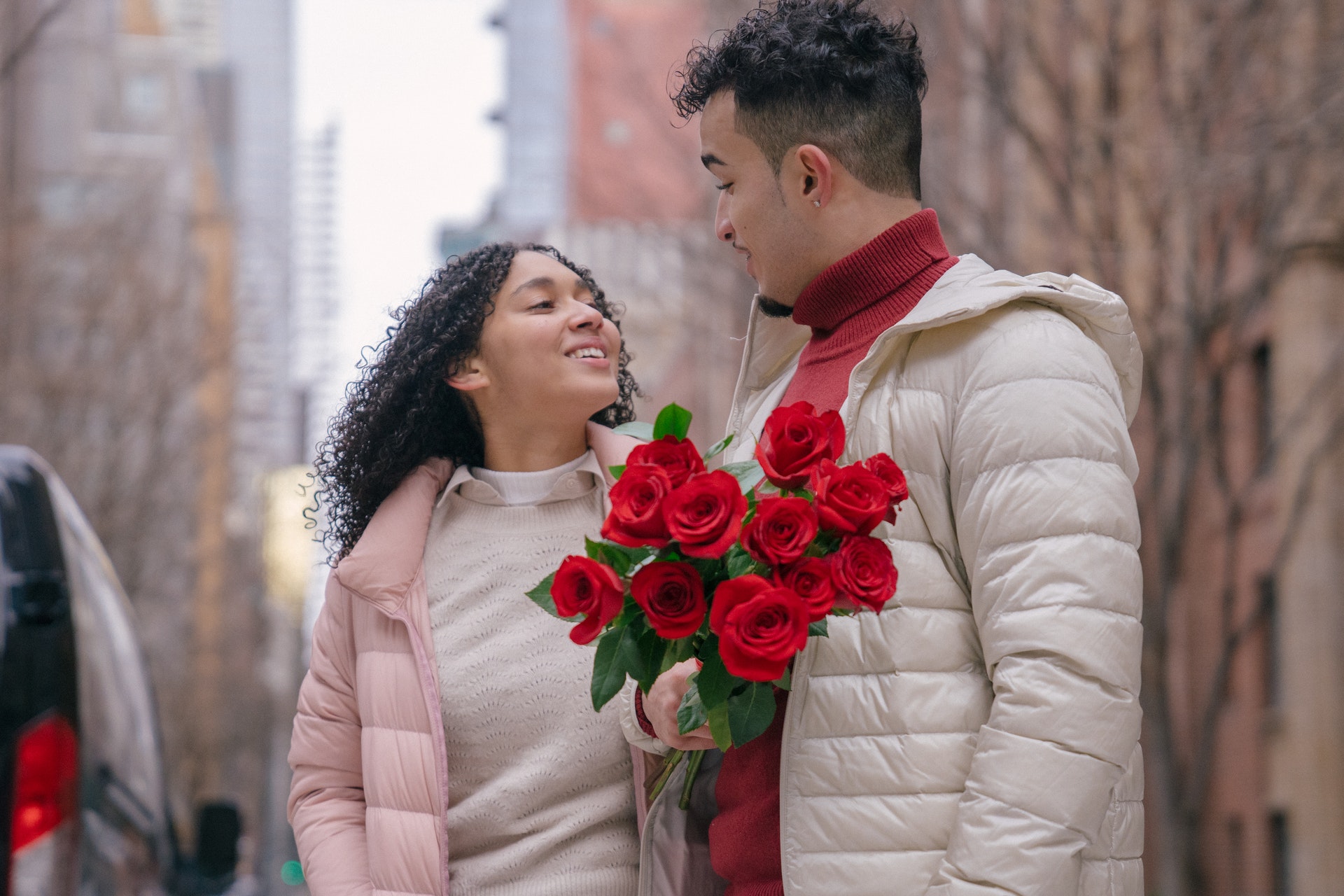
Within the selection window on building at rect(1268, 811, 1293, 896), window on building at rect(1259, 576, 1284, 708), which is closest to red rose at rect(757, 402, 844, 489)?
window on building at rect(1259, 576, 1284, 708)

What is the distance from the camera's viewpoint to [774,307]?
3271 mm

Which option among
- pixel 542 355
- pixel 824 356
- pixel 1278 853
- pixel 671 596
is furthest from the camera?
pixel 1278 853

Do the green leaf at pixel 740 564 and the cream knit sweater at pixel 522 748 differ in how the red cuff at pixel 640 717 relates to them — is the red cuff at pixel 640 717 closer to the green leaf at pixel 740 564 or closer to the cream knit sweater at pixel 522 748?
the cream knit sweater at pixel 522 748

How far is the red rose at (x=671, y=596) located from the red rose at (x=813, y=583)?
0.14m

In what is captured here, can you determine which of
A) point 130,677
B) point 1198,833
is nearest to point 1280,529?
point 1198,833

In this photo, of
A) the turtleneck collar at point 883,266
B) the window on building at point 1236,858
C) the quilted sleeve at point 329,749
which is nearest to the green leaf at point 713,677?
the turtleneck collar at point 883,266

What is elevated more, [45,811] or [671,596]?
[671,596]

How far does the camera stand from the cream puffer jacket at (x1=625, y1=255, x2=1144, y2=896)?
2441mm

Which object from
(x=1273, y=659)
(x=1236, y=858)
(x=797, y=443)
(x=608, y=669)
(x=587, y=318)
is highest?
(x=587, y=318)

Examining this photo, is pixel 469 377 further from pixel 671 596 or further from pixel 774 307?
pixel 671 596

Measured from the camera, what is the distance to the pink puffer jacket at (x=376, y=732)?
3314 mm

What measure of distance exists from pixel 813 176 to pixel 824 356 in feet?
1.21

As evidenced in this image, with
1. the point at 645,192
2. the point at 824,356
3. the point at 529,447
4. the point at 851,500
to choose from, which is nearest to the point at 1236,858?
the point at 645,192

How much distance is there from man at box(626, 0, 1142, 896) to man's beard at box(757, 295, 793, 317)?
0.01m
